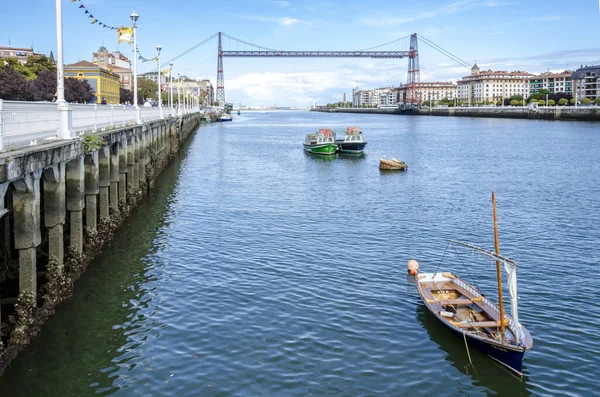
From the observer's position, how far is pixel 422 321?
1543 centimetres

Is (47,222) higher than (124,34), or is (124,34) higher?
(124,34)

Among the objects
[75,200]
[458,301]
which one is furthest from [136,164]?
[458,301]

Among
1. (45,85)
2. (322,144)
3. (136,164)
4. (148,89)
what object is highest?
(148,89)

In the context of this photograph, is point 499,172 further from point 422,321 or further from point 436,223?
point 422,321

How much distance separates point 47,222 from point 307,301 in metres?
6.50

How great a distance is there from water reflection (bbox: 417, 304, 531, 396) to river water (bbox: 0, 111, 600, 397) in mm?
38

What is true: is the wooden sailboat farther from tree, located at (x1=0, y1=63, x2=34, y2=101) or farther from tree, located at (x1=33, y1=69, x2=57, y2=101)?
tree, located at (x1=33, y1=69, x2=57, y2=101)

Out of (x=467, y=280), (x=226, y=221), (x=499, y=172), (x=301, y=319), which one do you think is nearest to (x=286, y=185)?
(x=226, y=221)

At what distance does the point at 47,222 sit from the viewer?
15.4 meters

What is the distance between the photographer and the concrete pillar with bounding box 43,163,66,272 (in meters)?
15.4

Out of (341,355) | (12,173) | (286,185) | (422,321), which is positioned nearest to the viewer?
(12,173)

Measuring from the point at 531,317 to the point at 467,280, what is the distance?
3255mm

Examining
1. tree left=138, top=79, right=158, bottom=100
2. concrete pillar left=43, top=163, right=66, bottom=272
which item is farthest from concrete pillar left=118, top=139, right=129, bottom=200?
tree left=138, top=79, right=158, bottom=100

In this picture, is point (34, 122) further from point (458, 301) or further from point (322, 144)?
point (322, 144)
